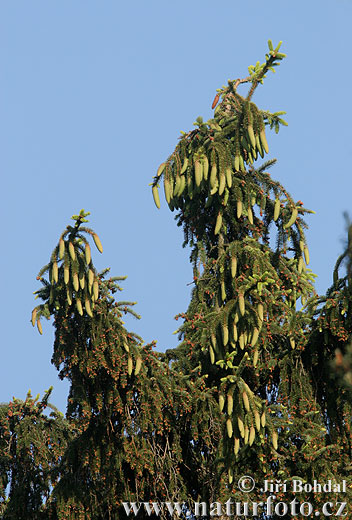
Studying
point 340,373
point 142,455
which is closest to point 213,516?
point 142,455

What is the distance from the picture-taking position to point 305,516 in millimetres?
11922

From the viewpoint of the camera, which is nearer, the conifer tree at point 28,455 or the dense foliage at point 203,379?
the dense foliage at point 203,379

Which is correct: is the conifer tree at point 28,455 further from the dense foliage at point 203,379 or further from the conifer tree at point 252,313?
the conifer tree at point 252,313

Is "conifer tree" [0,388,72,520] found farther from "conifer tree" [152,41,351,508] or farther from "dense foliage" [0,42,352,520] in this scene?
"conifer tree" [152,41,351,508]

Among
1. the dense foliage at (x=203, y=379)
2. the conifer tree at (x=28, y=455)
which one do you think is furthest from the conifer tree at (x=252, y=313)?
the conifer tree at (x=28, y=455)

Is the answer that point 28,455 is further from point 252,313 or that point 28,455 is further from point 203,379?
point 252,313

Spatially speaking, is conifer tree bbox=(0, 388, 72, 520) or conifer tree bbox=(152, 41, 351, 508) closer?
conifer tree bbox=(152, 41, 351, 508)

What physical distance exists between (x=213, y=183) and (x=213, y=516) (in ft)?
16.4

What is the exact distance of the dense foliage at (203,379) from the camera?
12.1 meters

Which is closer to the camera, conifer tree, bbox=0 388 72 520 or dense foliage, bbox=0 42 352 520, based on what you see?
dense foliage, bbox=0 42 352 520

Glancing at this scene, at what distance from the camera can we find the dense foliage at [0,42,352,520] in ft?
39.6

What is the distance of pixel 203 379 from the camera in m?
13.6

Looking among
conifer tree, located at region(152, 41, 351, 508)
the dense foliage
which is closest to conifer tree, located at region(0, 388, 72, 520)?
the dense foliage

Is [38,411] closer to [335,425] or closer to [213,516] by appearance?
[213,516]
